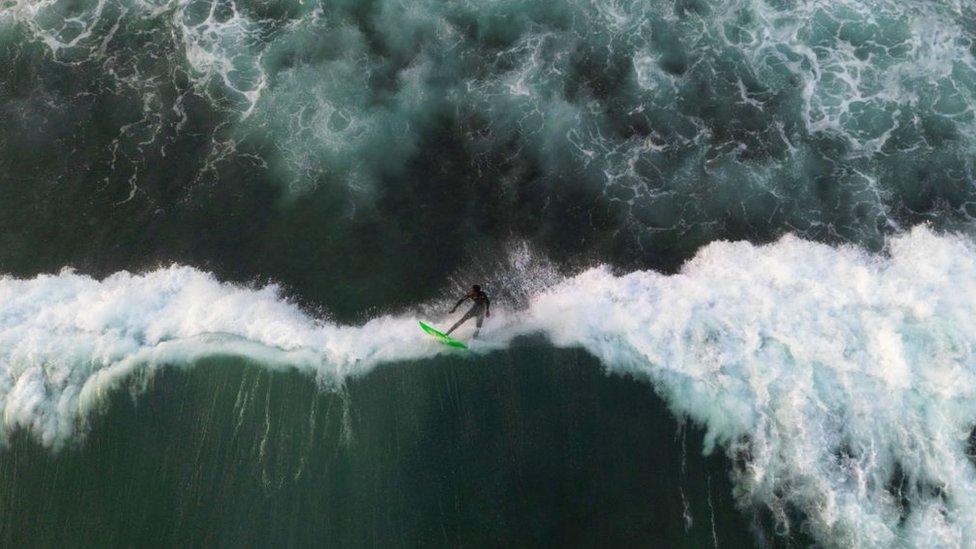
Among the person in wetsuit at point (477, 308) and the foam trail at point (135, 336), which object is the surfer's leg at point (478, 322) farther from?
the foam trail at point (135, 336)

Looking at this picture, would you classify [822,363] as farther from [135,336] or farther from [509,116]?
[135,336]

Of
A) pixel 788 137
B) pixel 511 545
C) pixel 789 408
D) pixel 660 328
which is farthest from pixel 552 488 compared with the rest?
pixel 788 137

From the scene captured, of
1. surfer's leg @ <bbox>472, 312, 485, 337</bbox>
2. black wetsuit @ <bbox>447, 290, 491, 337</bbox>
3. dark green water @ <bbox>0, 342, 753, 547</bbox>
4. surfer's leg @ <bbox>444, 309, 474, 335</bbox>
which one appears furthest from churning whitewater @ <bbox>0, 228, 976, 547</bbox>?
surfer's leg @ <bbox>444, 309, 474, 335</bbox>

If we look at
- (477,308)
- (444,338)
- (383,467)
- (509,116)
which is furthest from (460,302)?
(509,116)

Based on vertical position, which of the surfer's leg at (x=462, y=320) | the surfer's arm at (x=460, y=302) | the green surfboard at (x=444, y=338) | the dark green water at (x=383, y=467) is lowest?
the dark green water at (x=383, y=467)

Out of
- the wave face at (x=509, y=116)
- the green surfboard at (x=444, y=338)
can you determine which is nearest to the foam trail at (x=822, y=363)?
the wave face at (x=509, y=116)

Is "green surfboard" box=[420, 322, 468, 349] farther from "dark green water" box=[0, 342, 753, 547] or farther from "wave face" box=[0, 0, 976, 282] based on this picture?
"wave face" box=[0, 0, 976, 282]

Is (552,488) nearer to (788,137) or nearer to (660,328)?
(660,328)
